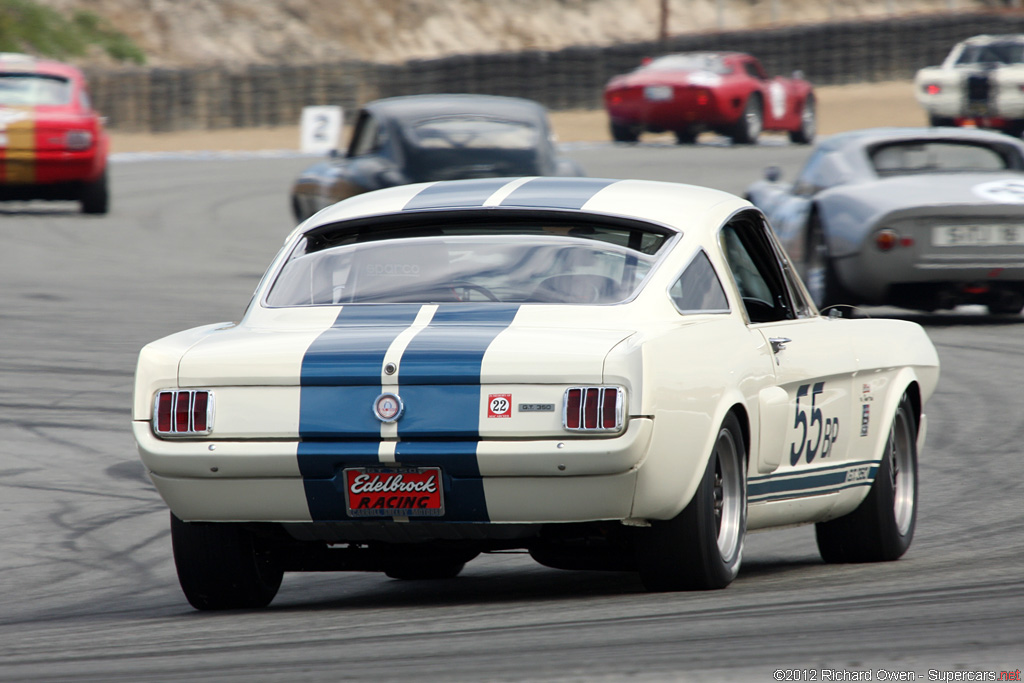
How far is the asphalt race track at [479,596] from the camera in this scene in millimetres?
4168

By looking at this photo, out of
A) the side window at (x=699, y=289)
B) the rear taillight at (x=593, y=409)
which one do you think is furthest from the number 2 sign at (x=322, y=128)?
the rear taillight at (x=593, y=409)

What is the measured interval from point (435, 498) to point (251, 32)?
58521 mm

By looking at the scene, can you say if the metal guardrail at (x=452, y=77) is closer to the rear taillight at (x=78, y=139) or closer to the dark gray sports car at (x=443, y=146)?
the rear taillight at (x=78, y=139)

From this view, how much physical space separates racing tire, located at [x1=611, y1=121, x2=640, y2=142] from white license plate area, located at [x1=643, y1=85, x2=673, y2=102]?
97 centimetres

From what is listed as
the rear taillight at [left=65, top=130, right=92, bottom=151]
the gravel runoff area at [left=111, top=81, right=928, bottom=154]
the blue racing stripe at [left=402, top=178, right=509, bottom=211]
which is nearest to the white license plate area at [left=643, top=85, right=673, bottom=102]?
the gravel runoff area at [left=111, top=81, right=928, bottom=154]

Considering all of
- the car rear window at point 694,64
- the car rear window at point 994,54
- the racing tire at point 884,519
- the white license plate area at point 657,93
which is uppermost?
the racing tire at point 884,519

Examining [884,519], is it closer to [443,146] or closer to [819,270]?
[819,270]

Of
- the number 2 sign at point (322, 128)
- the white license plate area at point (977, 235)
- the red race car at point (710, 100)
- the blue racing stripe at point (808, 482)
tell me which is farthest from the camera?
the red race car at point (710, 100)

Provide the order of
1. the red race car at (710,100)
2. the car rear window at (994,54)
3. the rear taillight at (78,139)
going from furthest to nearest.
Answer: the red race car at (710,100) < the car rear window at (994,54) < the rear taillight at (78,139)

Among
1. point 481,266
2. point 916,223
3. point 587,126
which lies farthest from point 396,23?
point 481,266

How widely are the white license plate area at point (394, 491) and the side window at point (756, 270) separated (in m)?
1.39

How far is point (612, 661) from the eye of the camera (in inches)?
162

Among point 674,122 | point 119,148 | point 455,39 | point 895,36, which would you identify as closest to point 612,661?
point 674,122

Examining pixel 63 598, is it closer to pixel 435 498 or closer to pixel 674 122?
pixel 435 498
